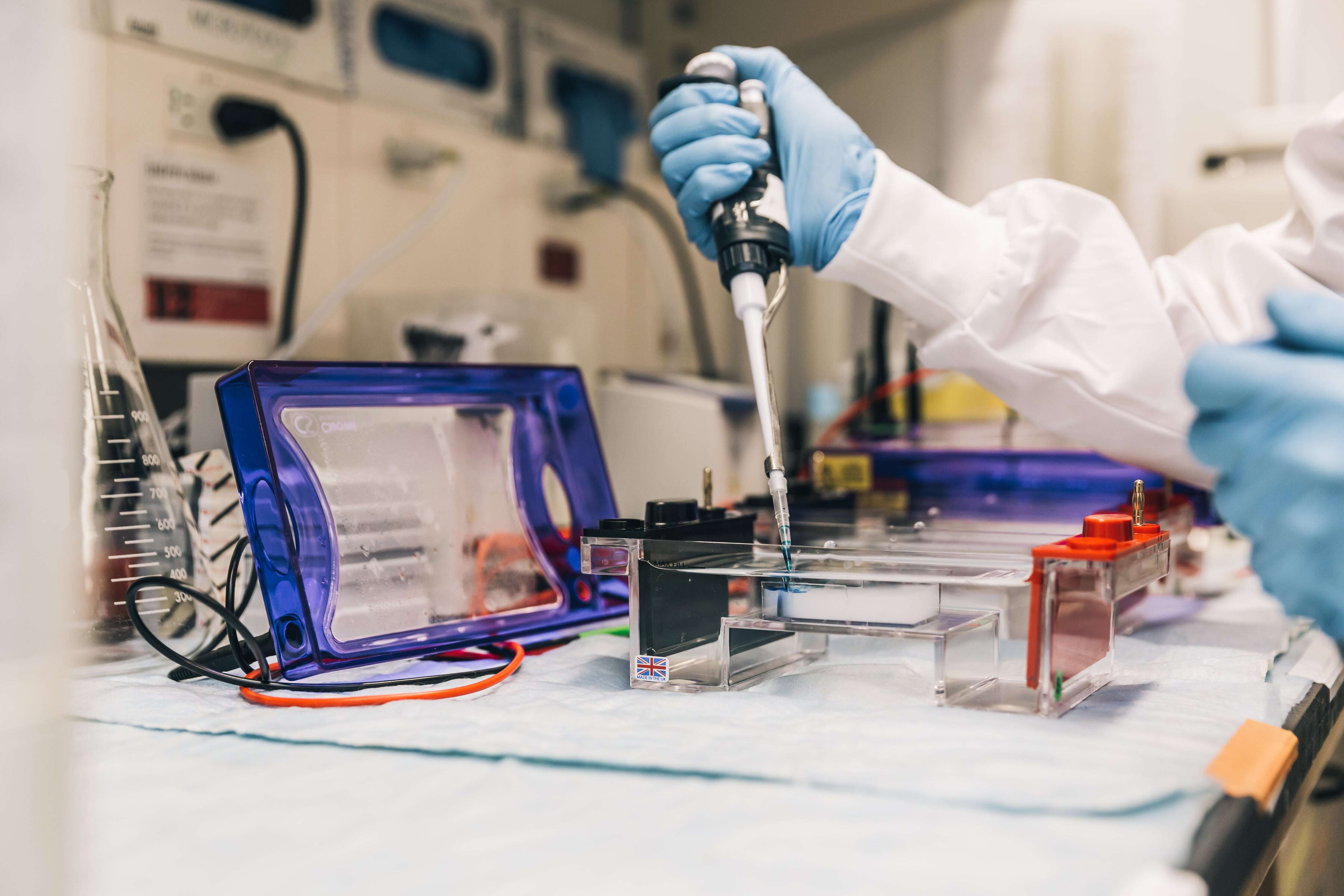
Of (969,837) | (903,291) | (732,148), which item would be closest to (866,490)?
(903,291)

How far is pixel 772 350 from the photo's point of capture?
187 centimetres

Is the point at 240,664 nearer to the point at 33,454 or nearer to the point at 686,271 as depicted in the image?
the point at 33,454

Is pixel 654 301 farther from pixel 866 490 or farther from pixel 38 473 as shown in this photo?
pixel 38 473

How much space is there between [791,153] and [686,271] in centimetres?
106

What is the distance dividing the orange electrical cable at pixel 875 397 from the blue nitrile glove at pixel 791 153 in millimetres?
487

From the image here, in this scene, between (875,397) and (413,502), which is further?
(875,397)

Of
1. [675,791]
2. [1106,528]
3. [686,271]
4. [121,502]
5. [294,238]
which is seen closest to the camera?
[675,791]

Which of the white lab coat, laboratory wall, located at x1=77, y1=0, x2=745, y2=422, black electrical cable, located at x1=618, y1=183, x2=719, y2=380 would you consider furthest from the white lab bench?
black electrical cable, located at x1=618, y1=183, x2=719, y2=380

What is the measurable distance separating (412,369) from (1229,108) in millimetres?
1556

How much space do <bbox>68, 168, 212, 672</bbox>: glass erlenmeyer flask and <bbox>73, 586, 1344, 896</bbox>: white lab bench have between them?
53 mm

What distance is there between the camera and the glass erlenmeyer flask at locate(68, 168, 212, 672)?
1.99 ft

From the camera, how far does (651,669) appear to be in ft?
1.89

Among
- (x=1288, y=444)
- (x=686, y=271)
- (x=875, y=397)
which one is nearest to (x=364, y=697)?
(x=1288, y=444)

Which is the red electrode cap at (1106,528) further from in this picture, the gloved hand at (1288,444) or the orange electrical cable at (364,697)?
the orange electrical cable at (364,697)
